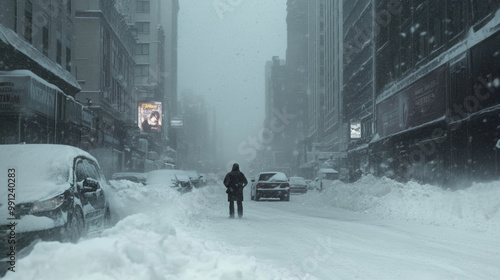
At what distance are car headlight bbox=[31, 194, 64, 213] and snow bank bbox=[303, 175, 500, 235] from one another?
31.5 feet

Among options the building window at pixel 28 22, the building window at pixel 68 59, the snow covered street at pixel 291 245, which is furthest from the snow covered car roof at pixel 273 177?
the building window at pixel 28 22

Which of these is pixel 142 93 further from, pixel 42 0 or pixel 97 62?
pixel 42 0

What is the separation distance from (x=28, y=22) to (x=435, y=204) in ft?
61.1

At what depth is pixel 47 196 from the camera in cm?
708

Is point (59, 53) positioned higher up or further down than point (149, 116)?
further down

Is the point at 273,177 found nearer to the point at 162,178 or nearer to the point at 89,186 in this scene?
the point at 162,178

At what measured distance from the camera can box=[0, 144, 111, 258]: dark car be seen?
6648 mm

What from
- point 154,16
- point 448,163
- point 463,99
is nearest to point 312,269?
point 463,99

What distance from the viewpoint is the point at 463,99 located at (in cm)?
2280

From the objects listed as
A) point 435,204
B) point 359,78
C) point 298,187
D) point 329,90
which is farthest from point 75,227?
point 329,90

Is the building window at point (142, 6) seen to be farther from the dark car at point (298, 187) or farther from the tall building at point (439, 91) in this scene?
the dark car at point (298, 187)

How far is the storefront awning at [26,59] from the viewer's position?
1974cm

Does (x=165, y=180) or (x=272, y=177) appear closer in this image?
(x=165, y=180)

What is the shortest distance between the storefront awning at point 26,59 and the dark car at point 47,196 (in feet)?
40.2
